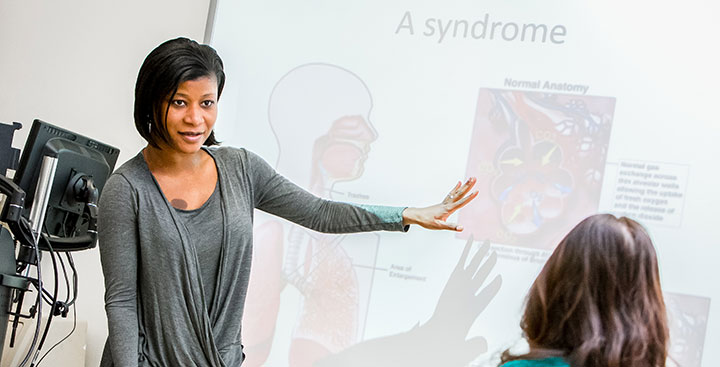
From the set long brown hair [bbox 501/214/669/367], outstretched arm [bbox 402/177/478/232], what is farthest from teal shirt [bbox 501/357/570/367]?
outstretched arm [bbox 402/177/478/232]

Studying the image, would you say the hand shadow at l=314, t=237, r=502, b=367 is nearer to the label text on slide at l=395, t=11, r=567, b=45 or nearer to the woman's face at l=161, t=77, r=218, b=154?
the label text on slide at l=395, t=11, r=567, b=45

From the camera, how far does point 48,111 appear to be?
370 cm

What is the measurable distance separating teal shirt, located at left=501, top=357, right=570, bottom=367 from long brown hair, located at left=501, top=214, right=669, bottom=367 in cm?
1

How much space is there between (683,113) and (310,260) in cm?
132

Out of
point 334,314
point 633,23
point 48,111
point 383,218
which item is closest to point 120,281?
point 383,218

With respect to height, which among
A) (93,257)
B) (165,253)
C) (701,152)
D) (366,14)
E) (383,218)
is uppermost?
(366,14)

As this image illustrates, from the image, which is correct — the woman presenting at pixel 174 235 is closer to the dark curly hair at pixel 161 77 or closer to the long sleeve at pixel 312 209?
the dark curly hair at pixel 161 77

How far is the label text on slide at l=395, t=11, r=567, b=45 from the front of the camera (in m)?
2.82

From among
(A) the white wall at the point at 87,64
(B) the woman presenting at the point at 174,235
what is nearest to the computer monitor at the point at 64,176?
(B) the woman presenting at the point at 174,235

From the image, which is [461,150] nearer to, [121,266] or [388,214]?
[388,214]

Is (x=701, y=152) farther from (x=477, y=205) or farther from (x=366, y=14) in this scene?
(x=366, y=14)

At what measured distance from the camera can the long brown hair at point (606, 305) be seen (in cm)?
141

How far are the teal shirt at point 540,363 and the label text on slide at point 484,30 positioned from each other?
1.62m

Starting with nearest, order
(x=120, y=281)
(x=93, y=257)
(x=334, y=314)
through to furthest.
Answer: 1. (x=120, y=281)
2. (x=334, y=314)
3. (x=93, y=257)
